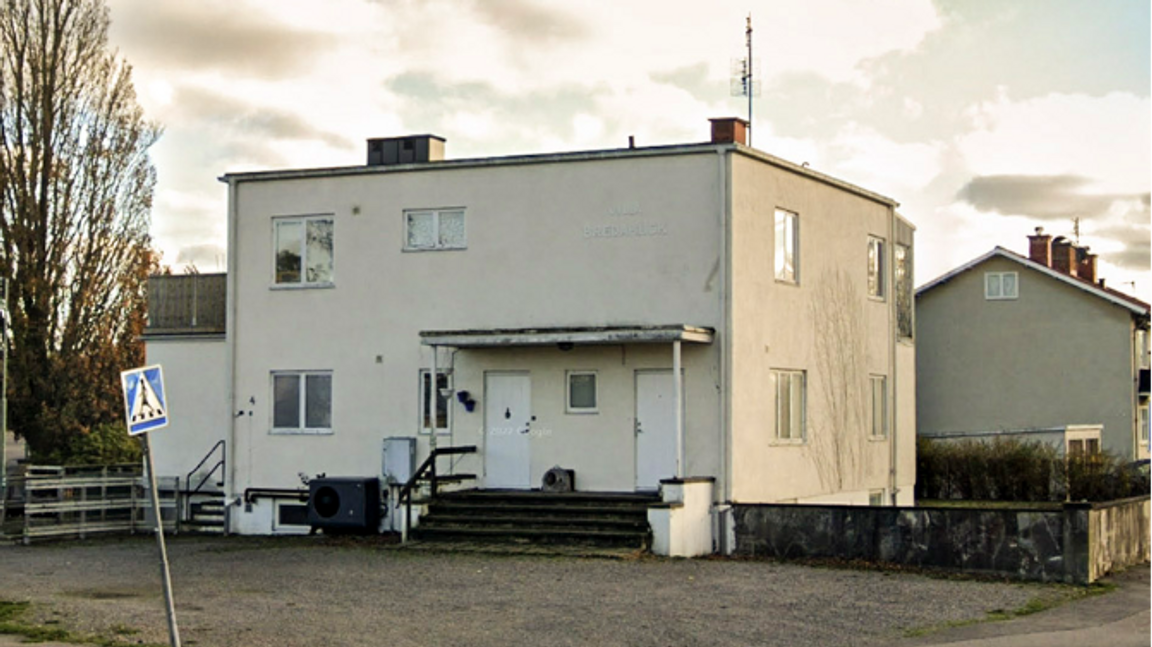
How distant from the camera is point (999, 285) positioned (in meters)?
43.5

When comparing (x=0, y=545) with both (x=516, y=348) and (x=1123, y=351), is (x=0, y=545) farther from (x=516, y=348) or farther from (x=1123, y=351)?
(x=1123, y=351)

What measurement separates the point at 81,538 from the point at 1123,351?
29765mm

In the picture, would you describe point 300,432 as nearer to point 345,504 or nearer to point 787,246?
point 345,504

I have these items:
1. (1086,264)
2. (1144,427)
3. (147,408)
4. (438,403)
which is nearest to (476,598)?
(147,408)

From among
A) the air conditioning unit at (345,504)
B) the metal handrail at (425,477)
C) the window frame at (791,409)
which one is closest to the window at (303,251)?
the air conditioning unit at (345,504)

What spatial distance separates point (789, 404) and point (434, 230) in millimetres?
6844

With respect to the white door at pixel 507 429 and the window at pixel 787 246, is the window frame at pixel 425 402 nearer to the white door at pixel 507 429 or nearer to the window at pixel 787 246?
the white door at pixel 507 429

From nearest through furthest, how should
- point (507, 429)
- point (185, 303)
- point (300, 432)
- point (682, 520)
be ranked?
point (682, 520)
point (507, 429)
point (300, 432)
point (185, 303)

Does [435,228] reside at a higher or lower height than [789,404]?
higher

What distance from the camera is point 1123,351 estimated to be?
41656mm

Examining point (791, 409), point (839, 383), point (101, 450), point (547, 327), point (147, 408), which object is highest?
point (547, 327)

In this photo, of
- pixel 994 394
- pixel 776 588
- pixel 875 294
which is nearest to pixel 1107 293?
pixel 994 394

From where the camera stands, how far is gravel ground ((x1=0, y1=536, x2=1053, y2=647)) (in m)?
14.5

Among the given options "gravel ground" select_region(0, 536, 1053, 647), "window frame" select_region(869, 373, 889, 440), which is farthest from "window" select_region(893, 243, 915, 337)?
"gravel ground" select_region(0, 536, 1053, 647)
